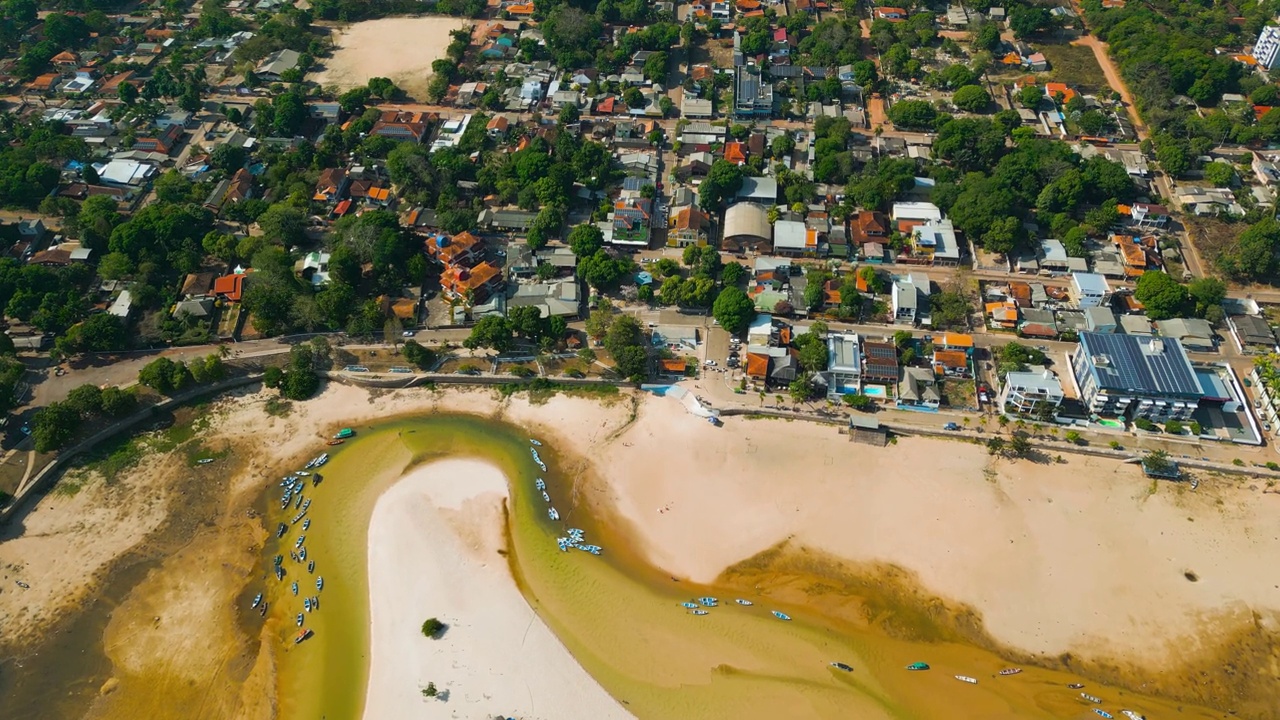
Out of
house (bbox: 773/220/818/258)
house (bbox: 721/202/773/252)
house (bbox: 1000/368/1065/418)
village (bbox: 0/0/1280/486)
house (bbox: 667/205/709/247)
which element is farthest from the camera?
house (bbox: 667/205/709/247)

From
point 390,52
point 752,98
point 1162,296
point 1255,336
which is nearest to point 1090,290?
point 1162,296

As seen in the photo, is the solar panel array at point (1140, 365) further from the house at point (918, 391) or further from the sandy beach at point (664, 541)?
the house at point (918, 391)

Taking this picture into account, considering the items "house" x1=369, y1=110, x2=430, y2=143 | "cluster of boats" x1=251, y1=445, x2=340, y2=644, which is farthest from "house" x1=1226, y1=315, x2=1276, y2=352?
"house" x1=369, y1=110, x2=430, y2=143

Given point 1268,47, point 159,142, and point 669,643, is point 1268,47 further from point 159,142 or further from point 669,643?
point 159,142

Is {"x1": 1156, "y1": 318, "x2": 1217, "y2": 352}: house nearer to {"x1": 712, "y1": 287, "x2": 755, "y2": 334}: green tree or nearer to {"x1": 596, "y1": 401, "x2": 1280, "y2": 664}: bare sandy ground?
{"x1": 596, "y1": 401, "x2": 1280, "y2": 664}: bare sandy ground

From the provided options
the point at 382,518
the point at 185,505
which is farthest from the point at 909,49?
the point at 185,505

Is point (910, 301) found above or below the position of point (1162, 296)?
below
